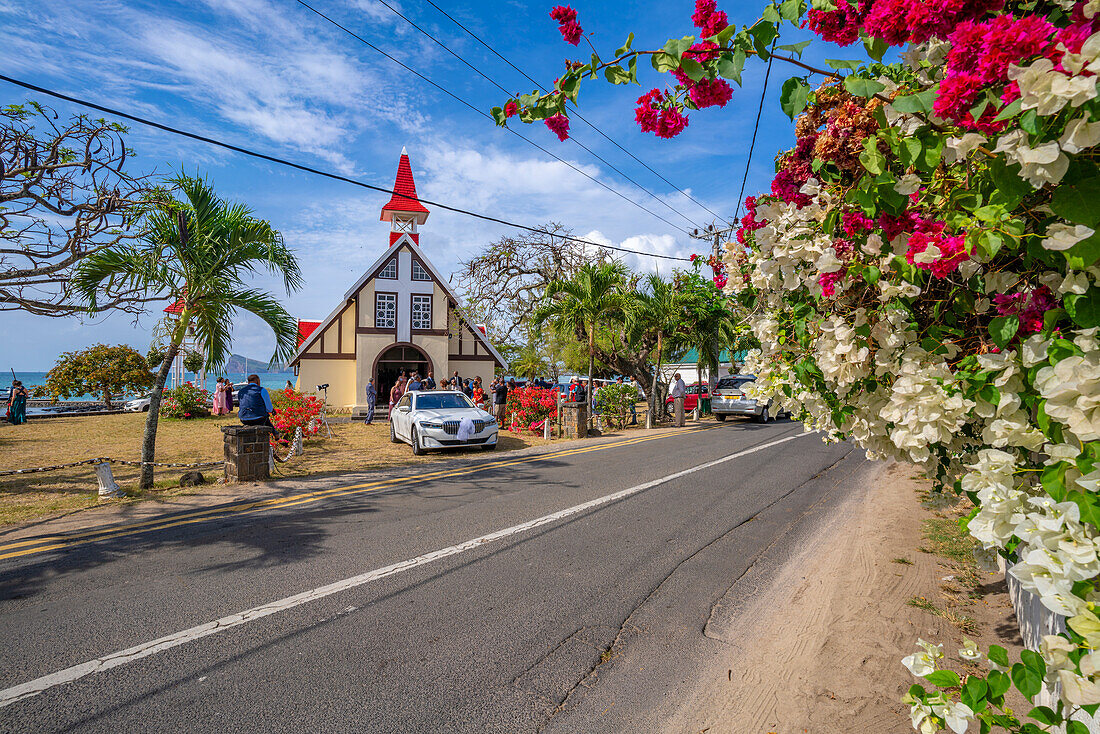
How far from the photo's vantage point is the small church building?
25266 millimetres

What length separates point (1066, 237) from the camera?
1.37m

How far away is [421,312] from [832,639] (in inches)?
975

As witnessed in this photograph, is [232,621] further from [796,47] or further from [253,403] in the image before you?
[253,403]

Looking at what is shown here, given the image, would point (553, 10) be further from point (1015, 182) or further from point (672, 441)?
point (672, 441)

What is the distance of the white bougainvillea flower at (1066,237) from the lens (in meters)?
1.35

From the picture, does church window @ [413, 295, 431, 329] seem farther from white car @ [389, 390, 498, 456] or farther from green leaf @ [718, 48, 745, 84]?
green leaf @ [718, 48, 745, 84]

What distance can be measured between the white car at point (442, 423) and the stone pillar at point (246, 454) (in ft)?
12.6

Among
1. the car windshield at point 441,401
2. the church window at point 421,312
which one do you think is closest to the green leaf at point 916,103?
the car windshield at point 441,401

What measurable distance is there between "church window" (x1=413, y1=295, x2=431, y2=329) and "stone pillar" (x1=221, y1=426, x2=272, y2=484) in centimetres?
1749

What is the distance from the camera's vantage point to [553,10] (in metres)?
2.51

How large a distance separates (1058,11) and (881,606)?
14.1ft

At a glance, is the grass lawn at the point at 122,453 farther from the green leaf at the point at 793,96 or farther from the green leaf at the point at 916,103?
the green leaf at the point at 916,103

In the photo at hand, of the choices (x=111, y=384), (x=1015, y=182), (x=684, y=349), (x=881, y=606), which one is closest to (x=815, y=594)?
(x=881, y=606)

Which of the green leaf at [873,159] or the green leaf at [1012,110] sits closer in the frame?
the green leaf at [1012,110]
